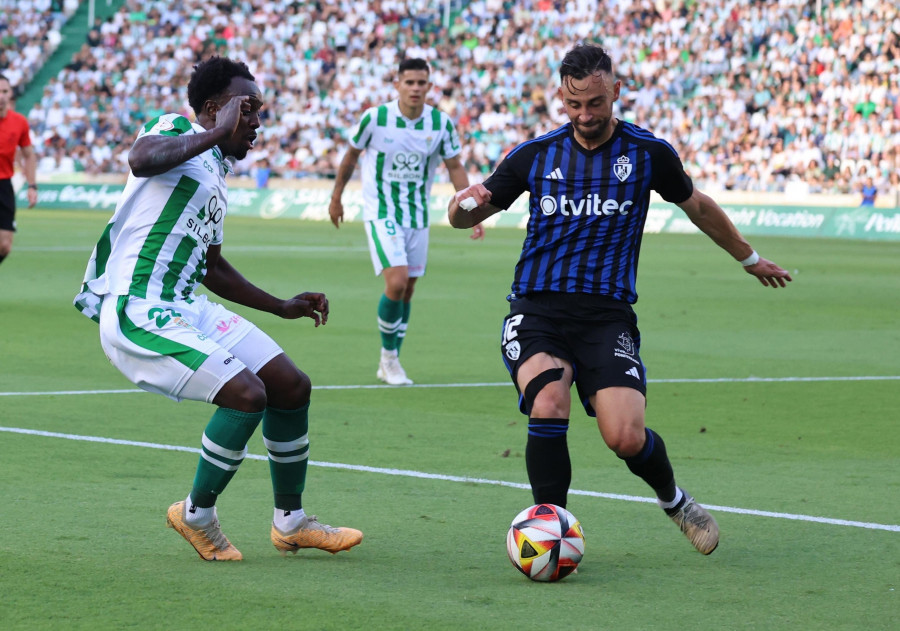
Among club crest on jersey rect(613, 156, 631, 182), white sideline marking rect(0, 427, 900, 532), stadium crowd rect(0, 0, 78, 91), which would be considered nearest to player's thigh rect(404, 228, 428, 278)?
white sideline marking rect(0, 427, 900, 532)

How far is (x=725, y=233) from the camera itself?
20.0ft

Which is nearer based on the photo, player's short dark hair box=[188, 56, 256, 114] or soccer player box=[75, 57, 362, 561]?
soccer player box=[75, 57, 362, 561]

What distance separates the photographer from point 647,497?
22.3 feet

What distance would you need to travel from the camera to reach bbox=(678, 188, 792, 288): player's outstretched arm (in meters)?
6.02

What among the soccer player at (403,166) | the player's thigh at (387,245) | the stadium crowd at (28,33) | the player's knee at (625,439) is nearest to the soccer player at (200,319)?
the player's knee at (625,439)

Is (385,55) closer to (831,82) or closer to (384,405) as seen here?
(831,82)

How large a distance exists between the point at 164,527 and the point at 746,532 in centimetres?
237

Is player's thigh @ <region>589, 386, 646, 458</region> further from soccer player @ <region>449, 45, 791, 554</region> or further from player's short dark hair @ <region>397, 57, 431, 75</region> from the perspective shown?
player's short dark hair @ <region>397, 57, 431, 75</region>

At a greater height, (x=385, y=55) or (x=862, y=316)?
(x=862, y=316)

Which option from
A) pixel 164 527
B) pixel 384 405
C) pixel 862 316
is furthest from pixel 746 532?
pixel 862 316

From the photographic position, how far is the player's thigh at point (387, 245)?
1143 centimetres

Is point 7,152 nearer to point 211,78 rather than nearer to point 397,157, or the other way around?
point 397,157

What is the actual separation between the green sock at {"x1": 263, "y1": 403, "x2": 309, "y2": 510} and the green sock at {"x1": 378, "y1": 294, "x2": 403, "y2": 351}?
547 cm

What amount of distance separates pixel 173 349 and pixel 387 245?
20.6 ft
